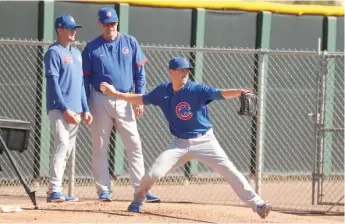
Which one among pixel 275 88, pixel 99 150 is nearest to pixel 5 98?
pixel 99 150

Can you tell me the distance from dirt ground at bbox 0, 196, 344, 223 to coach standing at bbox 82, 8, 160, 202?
462 millimetres

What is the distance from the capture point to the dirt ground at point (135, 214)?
9.47m

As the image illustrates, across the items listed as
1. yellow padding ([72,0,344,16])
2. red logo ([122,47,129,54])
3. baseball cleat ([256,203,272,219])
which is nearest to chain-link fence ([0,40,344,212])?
yellow padding ([72,0,344,16])

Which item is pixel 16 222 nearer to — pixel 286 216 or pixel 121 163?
pixel 286 216

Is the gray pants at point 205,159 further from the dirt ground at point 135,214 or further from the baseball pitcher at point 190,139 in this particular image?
the dirt ground at point 135,214

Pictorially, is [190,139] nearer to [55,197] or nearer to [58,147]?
[58,147]

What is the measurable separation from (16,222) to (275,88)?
677cm

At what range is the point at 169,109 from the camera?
9.97m

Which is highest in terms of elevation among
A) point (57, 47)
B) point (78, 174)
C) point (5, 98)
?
point (57, 47)

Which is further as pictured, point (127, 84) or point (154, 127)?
point (154, 127)

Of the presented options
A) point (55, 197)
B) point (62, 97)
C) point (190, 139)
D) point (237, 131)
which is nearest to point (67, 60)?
point (62, 97)

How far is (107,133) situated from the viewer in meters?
11.1

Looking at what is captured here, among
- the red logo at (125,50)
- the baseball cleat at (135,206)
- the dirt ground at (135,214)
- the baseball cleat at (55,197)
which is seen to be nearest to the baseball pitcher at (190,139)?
the baseball cleat at (135,206)

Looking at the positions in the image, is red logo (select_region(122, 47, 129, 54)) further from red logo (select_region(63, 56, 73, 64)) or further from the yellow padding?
the yellow padding
